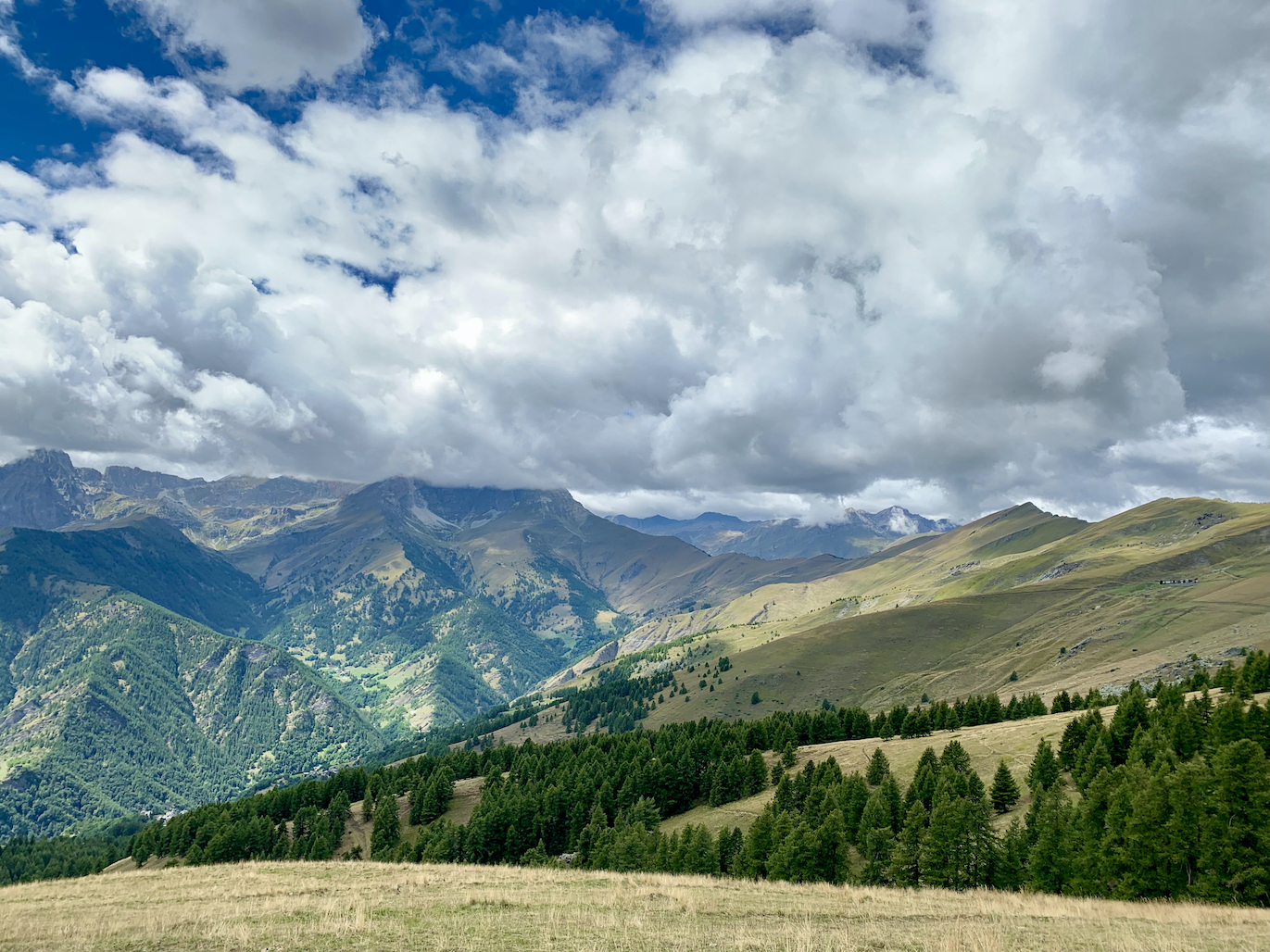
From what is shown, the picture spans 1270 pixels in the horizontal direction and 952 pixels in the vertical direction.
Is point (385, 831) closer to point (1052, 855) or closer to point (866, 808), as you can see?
point (866, 808)

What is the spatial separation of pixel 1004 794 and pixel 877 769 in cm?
2099

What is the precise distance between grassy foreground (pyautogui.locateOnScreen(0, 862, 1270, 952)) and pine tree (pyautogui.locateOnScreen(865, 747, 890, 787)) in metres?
62.6

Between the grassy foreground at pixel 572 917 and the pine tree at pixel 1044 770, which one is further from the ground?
the grassy foreground at pixel 572 917

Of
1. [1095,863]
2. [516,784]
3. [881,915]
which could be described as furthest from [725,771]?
[881,915]

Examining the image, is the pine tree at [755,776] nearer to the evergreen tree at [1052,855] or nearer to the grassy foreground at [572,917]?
the evergreen tree at [1052,855]

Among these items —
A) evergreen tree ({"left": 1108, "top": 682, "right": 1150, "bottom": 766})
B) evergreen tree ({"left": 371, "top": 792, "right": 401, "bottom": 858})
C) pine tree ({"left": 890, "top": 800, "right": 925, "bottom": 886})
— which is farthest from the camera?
evergreen tree ({"left": 371, "top": 792, "right": 401, "bottom": 858})

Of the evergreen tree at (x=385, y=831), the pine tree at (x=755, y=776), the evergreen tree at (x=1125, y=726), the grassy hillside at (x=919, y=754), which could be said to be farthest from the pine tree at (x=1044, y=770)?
the evergreen tree at (x=385, y=831)

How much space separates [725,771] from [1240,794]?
8005cm

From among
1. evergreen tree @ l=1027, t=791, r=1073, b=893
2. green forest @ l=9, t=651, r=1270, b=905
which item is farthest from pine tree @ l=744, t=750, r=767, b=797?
evergreen tree @ l=1027, t=791, r=1073, b=893

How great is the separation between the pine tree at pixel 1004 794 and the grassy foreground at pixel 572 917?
47951 mm

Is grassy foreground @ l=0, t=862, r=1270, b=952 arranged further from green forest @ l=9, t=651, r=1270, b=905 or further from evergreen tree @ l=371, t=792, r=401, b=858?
evergreen tree @ l=371, t=792, r=401, b=858

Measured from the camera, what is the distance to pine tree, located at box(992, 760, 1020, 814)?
77.8m

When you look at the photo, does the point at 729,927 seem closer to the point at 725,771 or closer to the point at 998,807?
the point at 998,807

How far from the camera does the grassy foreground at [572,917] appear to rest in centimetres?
2156
